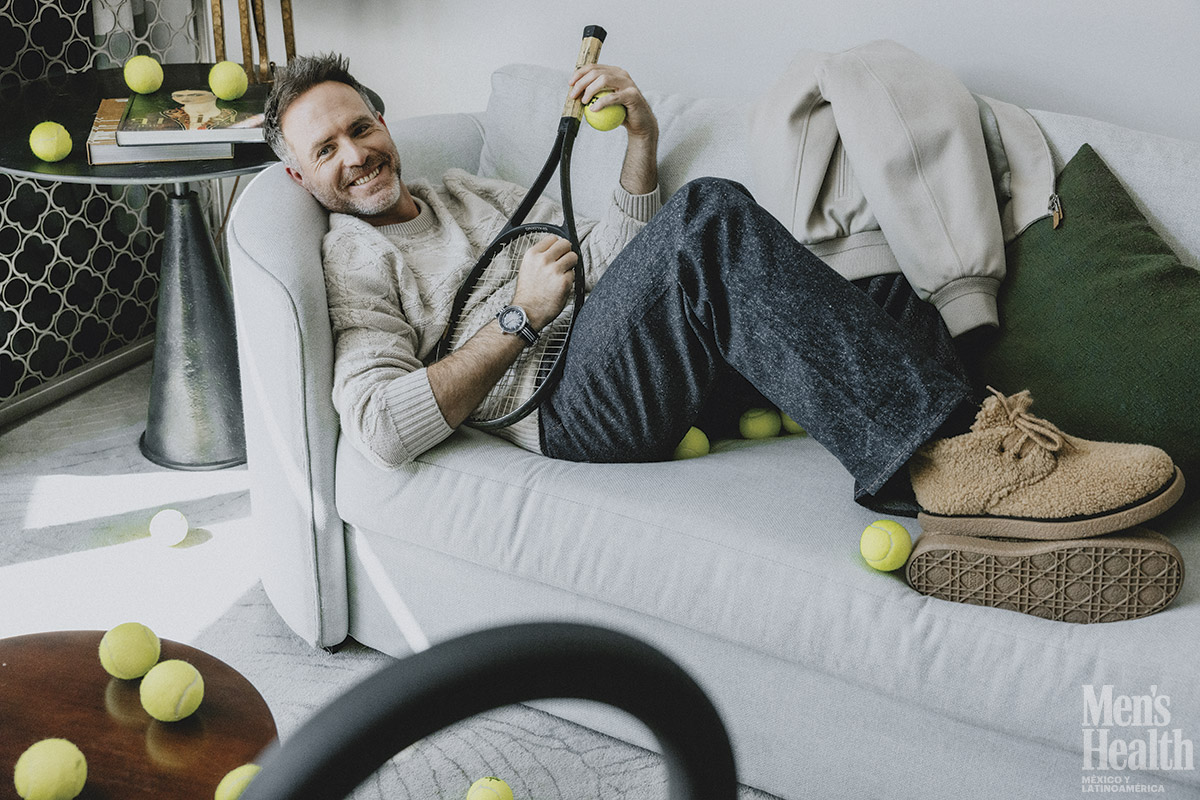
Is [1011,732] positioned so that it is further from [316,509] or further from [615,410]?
[316,509]

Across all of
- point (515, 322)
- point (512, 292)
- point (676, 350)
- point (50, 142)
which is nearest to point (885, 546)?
point (676, 350)

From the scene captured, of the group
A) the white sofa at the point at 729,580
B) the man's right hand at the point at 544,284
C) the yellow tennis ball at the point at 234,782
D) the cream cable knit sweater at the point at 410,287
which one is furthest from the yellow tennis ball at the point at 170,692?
the man's right hand at the point at 544,284

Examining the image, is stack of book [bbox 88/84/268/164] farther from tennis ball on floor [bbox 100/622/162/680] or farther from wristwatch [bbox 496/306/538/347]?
tennis ball on floor [bbox 100/622/162/680]

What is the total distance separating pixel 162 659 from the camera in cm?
103

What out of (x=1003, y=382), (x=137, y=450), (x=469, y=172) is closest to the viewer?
(x=1003, y=382)

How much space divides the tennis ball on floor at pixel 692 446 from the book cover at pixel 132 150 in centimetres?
104

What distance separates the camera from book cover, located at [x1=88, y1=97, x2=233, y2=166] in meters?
1.78

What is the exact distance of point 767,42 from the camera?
212cm

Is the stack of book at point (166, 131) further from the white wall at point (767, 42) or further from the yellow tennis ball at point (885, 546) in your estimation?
the yellow tennis ball at point (885, 546)

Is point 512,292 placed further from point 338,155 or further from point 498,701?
point 498,701

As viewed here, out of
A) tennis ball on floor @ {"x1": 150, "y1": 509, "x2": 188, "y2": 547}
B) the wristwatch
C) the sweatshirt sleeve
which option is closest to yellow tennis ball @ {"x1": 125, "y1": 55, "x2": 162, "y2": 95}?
the sweatshirt sleeve

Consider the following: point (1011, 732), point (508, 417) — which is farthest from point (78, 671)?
point (1011, 732)

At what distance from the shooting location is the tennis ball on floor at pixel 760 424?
5.39 ft

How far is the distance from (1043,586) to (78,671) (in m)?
1.10
